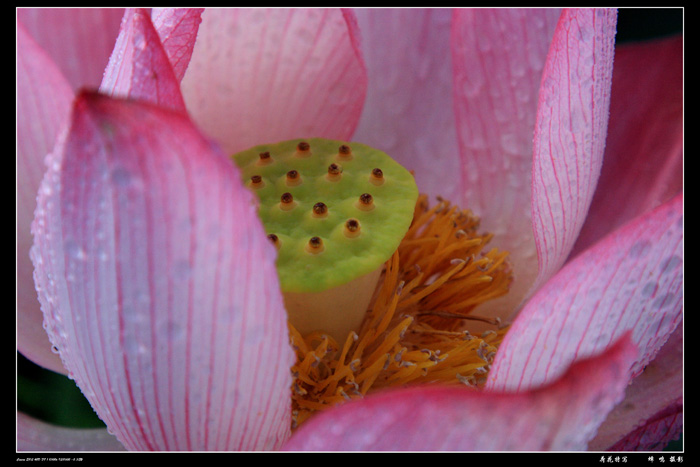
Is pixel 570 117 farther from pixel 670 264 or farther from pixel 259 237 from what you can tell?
pixel 259 237

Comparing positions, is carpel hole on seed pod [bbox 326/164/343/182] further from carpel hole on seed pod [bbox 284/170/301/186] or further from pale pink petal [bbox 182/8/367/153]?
pale pink petal [bbox 182/8/367/153]

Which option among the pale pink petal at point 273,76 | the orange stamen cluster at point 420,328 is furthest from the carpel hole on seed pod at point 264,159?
the orange stamen cluster at point 420,328

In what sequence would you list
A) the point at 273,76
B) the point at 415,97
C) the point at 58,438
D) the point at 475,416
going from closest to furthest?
the point at 475,416 < the point at 58,438 < the point at 273,76 < the point at 415,97

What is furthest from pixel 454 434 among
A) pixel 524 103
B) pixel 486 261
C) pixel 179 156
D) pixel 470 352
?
pixel 524 103

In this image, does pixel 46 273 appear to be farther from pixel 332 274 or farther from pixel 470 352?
pixel 470 352

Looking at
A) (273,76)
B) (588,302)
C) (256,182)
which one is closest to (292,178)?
(256,182)

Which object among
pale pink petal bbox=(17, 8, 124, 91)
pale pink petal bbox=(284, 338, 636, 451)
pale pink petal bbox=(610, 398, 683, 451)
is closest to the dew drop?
pale pink petal bbox=(284, 338, 636, 451)
